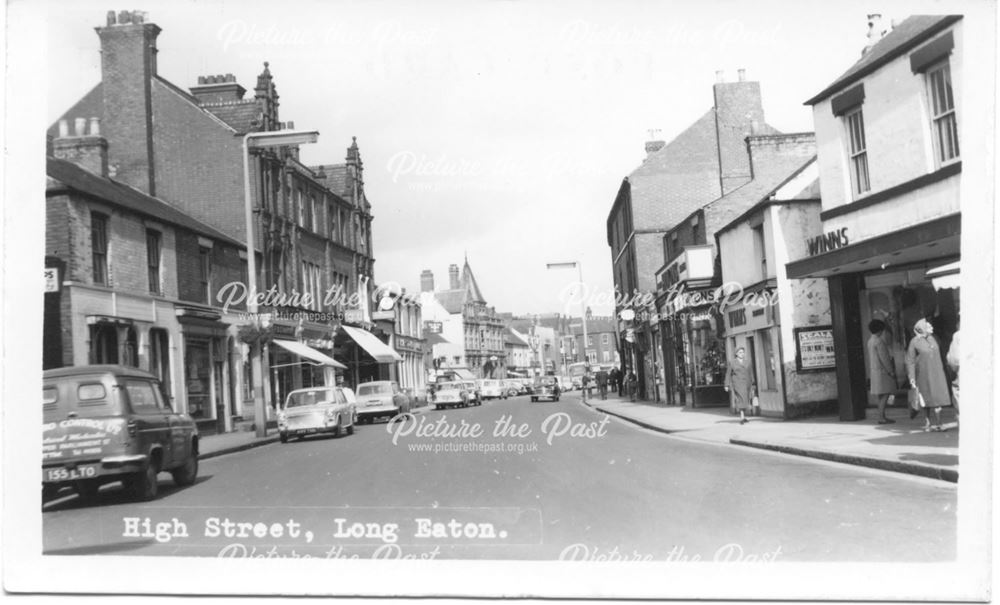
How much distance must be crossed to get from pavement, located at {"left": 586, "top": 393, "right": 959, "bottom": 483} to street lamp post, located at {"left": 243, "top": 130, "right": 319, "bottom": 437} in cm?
756

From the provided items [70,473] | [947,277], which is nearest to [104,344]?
[70,473]

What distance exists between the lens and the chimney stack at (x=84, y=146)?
7707mm

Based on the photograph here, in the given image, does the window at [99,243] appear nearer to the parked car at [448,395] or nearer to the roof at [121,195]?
the roof at [121,195]

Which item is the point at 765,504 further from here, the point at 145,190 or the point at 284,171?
the point at 284,171

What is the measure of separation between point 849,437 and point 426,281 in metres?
7.23

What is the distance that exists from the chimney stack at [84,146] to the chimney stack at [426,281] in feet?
12.6

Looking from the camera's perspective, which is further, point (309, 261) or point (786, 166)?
point (786, 166)

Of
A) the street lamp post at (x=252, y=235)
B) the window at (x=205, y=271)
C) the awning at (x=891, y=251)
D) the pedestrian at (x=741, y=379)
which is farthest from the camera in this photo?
the pedestrian at (x=741, y=379)

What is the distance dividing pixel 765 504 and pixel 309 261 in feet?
25.3

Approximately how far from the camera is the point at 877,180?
12.5 m

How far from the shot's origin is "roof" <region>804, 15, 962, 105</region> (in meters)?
8.85

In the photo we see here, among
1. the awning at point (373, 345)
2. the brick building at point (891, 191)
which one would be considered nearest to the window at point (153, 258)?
the awning at point (373, 345)

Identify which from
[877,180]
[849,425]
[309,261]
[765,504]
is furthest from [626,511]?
[849,425]

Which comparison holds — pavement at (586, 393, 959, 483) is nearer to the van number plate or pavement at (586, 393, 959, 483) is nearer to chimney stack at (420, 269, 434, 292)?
chimney stack at (420, 269, 434, 292)
